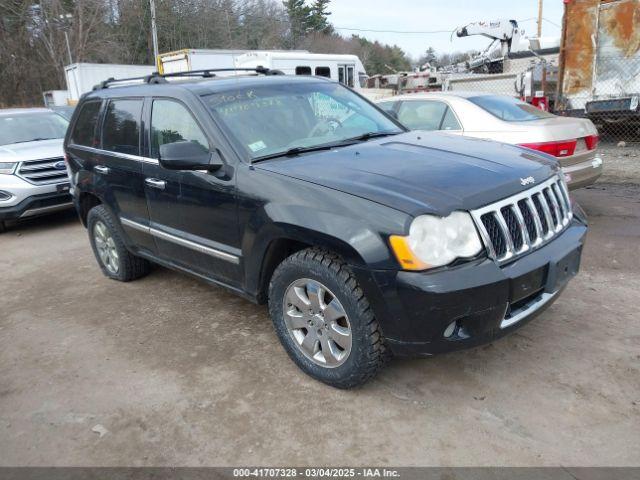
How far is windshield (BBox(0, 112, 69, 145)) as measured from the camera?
26.6ft

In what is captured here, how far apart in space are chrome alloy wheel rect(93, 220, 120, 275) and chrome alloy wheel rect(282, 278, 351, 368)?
8.30 ft

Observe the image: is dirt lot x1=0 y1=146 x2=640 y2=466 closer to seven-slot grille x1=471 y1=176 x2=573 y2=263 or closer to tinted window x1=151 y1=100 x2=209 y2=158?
seven-slot grille x1=471 y1=176 x2=573 y2=263

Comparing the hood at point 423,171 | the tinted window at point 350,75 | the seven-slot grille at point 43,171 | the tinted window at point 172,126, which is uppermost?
the tinted window at point 350,75

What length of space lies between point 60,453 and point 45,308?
7.52 feet

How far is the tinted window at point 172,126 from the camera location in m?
3.64

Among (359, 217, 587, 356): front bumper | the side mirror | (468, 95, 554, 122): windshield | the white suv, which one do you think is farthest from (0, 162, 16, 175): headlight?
(359, 217, 587, 356): front bumper

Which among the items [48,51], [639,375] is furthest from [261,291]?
[48,51]

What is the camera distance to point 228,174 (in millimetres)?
3334

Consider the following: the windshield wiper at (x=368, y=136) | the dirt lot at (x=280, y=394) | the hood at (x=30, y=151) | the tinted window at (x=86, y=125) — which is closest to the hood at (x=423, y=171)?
the windshield wiper at (x=368, y=136)

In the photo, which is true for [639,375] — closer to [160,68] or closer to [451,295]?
[451,295]

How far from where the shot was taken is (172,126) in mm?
3863

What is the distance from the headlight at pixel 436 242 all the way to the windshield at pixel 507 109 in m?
3.76

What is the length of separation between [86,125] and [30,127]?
14.1ft

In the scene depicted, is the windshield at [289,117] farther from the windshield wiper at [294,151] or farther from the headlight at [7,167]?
the headlight at [7,167]
